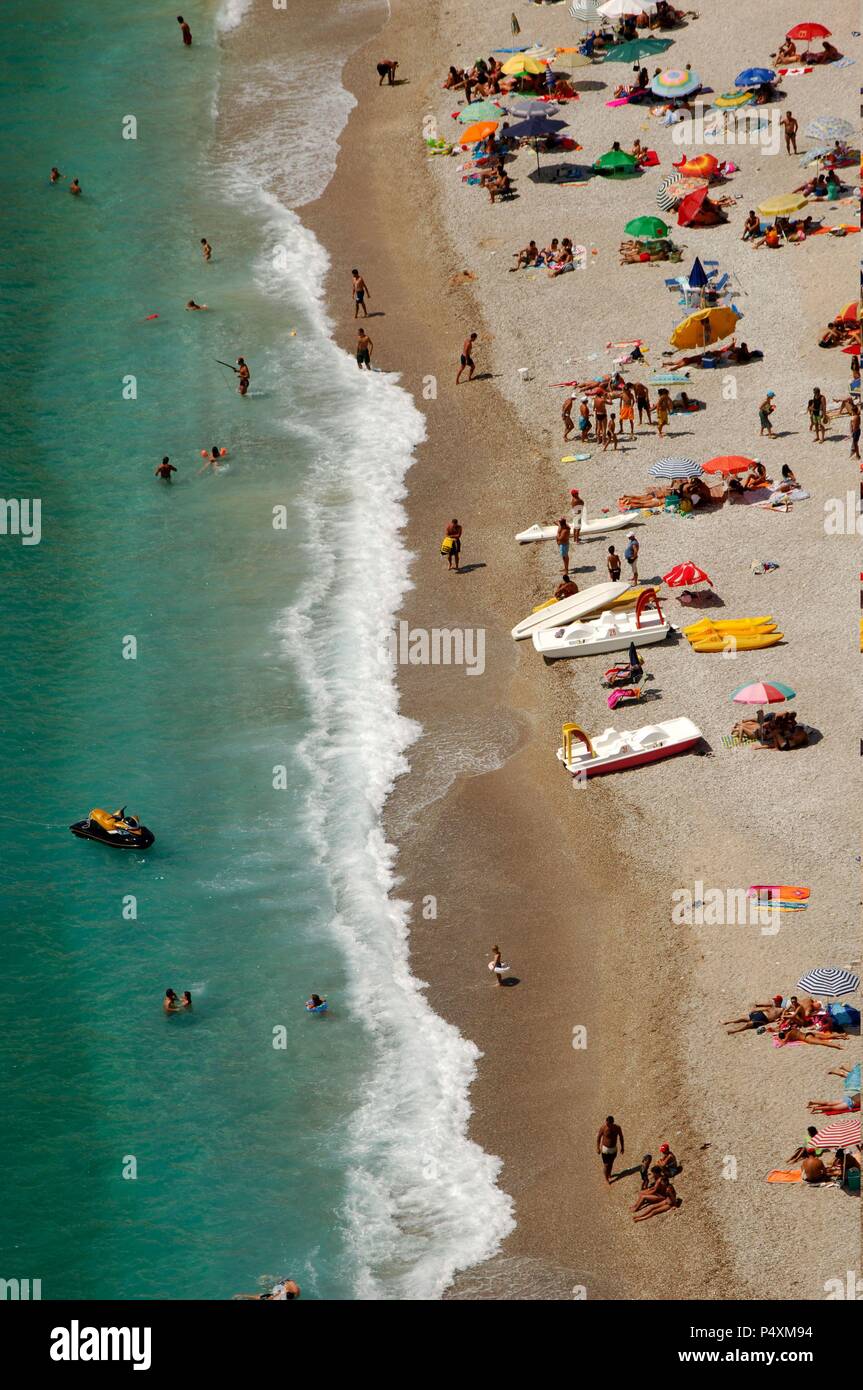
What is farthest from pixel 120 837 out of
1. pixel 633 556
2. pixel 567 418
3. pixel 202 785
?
pixel 567 418

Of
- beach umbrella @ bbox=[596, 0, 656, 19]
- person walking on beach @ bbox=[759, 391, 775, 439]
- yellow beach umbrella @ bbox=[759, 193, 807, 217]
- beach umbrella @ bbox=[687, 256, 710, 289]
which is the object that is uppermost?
beach umbrella @ bbox=[596, 0, 656, 19]

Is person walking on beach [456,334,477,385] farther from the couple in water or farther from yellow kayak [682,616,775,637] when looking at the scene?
the couple in water

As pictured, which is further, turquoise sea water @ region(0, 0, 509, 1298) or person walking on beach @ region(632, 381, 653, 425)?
person walking on beach @ region(632, 381, 653, 425)

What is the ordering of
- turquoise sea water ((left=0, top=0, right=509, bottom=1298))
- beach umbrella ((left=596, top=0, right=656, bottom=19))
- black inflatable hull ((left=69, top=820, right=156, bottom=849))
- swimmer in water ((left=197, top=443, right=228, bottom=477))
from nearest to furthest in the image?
turquoise sea water ((left=0, top=0, right=509, bottom=1298)), black inflatable hull ((left=69, top=820, right=156, bottom=849)), swimmer in water ((left=197, top=443, right=228, bottom=477)), beach umbrella ((left=596, top=0, right=656, bottom=19))

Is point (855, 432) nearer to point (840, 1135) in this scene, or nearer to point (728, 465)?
point (728, 465)

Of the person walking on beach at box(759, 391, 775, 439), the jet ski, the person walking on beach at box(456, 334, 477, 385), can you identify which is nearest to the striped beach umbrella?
the person walking on beach at box(759, 391, 775, 439)

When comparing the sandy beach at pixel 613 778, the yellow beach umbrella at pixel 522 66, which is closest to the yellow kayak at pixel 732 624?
the sandy beach at pixel 613 778

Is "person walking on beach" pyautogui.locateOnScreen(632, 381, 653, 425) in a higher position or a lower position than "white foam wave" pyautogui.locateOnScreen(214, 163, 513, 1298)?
higher
